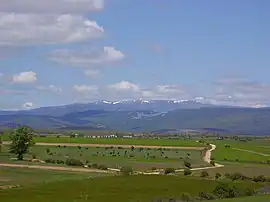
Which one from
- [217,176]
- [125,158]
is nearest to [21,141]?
[125,158]

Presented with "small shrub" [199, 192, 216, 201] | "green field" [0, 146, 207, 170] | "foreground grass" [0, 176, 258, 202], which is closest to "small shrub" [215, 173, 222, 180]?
"foreground grass" [0, 176, 258, 202]

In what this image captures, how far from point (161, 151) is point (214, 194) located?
360 ft

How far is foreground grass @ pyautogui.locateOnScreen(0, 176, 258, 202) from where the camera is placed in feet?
224

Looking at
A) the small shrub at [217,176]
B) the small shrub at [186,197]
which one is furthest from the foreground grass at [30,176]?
the small shrub at [217,176]

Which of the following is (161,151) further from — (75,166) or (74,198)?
(74,198)

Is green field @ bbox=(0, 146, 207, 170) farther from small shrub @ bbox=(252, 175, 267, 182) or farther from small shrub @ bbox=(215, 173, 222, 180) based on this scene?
small shrub @ bbox=(252, 175, 267, 182)

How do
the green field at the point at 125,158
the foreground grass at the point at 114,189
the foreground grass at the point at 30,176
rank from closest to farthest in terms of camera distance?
the foreground grass at the point at 114,189
the foreground grass at the point at 30,176
the green field at the point at 125,158

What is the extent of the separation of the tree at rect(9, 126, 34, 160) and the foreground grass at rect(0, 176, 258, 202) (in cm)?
5747

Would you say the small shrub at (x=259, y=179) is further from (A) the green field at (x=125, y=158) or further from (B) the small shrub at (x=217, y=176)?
(A) the green field at (x=125, y=158)

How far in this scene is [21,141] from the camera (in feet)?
469

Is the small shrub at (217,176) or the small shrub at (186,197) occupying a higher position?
the small shrub at (217,176)

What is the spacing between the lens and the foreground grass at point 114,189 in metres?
68.2

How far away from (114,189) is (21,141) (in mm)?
70190

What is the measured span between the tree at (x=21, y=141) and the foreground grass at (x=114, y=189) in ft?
189
